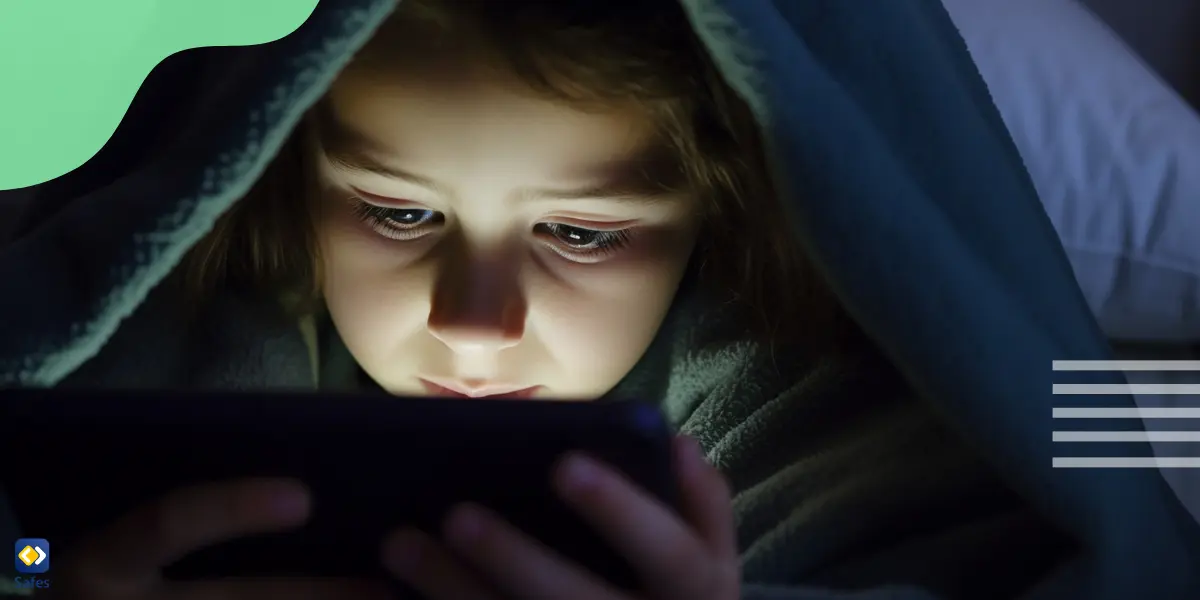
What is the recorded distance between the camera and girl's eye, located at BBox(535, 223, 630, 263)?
0.51m

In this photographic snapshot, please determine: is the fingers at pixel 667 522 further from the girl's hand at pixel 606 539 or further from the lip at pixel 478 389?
the lip at pixel 478 389

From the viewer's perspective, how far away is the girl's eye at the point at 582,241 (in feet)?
1.68

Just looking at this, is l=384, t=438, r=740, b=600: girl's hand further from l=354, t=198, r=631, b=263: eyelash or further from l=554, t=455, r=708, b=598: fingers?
l=354, t=198, r=631, b=263: eyelash

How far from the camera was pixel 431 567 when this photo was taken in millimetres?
387

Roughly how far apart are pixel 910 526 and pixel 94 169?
0.47 meters

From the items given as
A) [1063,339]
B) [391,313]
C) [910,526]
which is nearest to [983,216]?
[1063,339]

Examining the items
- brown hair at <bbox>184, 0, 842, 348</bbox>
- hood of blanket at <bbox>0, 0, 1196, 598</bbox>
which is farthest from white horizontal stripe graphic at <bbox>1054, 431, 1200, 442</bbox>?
brown hair at <bbox>184, 0, 842, 348</bbox>

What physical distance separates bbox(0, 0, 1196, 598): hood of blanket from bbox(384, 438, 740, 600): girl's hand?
0.38 ft

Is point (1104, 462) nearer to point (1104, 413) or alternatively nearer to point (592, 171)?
point (1104, 413)

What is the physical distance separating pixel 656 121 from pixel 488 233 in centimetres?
10

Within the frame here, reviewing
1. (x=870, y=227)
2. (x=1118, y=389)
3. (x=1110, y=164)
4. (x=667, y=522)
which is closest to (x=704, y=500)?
(x=667, y=522)

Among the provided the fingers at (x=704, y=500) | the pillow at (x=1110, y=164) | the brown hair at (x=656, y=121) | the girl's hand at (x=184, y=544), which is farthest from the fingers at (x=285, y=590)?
the pillow at (x=1110, y=164)

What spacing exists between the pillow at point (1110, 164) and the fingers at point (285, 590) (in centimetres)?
46

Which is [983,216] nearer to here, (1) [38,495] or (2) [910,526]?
(2) [910,526]
